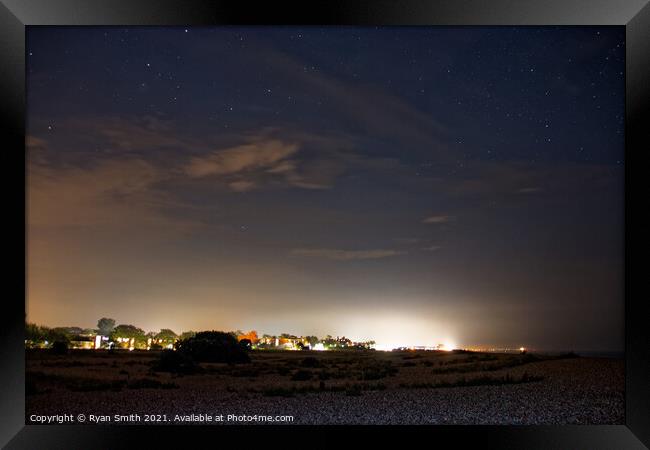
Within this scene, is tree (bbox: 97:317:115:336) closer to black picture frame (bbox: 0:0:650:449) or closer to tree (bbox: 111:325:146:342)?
tree (bbox: 111:325:146:342)

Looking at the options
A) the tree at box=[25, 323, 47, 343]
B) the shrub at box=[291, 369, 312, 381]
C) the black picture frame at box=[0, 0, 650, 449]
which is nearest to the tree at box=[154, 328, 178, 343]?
the tree at box=[25, 323, 47, 343]

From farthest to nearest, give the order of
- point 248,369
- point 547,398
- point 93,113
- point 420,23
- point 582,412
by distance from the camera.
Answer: point 248,369
point 93,113
point 547,398
point 582,412
point 420,23

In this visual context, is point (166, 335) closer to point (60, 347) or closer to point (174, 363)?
point (174, 363)

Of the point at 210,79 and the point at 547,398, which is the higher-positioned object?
the point at 210,79

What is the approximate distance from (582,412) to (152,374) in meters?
5.37

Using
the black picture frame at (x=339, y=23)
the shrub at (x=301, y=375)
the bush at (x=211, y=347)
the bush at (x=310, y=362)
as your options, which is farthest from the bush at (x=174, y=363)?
the black picture frame at (x=339, y=23)

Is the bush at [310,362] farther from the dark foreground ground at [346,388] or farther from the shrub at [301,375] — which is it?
the shrub at [301,375]

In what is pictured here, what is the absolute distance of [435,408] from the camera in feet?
22.7

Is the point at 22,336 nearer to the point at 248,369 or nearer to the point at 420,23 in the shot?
the point at 248,369

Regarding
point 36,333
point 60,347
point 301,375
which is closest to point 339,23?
point 301,375

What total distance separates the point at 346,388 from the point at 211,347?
2.14m

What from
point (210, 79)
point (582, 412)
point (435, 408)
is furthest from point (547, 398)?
point (210, 79)

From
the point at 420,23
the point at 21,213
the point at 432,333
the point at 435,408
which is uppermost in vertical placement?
the point at 420,23

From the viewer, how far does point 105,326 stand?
27.4ft
